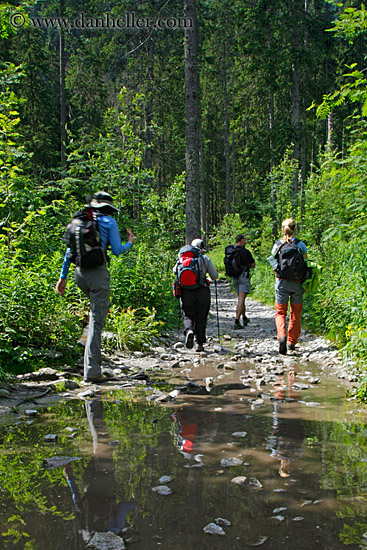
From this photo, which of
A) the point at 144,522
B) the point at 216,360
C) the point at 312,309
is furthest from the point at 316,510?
the point at 312,309

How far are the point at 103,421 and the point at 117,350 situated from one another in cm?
351

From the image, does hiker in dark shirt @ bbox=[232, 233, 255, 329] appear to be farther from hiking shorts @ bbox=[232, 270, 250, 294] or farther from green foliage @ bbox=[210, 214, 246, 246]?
green foliage @ bbox=[210, 214, 246, 246]

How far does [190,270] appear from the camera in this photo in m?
8.62

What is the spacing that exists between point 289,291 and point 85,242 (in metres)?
4.28

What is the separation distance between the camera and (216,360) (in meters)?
8.20

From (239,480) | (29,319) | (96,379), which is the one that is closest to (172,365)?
(96,379)

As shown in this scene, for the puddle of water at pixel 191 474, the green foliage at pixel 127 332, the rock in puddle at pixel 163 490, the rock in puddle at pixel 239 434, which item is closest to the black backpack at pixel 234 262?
the green foliage at pixel 127 332

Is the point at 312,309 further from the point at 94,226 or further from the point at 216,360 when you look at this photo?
the point at 94,226

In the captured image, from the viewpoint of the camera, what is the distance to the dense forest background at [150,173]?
6762mm

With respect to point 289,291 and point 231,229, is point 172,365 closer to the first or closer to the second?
point 289,291

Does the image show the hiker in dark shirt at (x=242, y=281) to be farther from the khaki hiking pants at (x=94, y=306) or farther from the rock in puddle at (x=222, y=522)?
the rock in puddle at (x=222, y=522)

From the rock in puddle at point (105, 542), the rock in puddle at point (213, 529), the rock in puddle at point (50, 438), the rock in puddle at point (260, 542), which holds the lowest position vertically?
the rock in puddle at point (50, 438)

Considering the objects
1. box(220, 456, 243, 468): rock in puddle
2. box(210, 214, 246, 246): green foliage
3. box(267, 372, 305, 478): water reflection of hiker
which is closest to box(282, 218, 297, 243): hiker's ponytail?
box(267, 372, 305, 478): water reflection of hiker

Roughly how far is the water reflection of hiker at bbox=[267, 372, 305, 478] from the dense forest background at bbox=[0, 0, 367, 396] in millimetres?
1257
